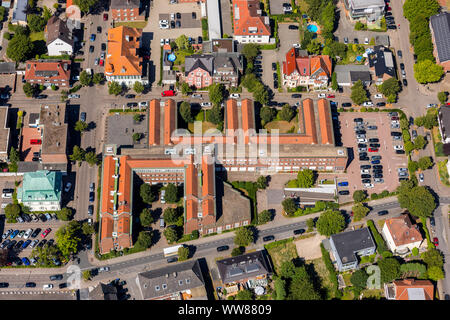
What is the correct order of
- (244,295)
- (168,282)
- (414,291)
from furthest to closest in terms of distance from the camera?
1. (168,282)
2. (244,295)
3. (414,291)

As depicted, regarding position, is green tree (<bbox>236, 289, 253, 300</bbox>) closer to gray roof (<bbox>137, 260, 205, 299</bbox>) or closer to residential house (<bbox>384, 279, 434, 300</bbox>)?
gray roof (<bbox>137, 260, 205, 299</bbox>)

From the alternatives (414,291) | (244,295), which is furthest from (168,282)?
(414,291)

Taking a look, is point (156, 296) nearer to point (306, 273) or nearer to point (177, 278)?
point (177, 278)

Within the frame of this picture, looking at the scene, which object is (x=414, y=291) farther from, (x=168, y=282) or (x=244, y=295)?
(x=168, y=282)

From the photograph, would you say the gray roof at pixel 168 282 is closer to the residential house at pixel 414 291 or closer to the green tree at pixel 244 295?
the green tree at pixel 244 295

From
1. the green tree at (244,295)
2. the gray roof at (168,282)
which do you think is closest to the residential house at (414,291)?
the green tree at (244,295)

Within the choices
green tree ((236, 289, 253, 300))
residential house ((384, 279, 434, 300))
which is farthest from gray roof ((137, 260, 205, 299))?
residential house ((384, 279, 434, 300))
